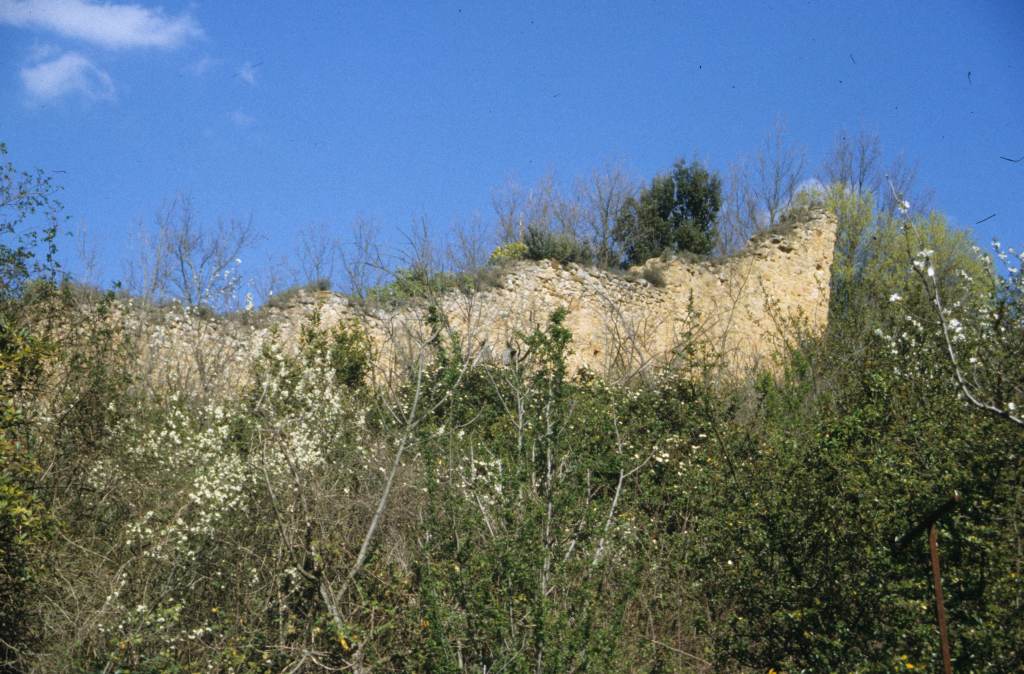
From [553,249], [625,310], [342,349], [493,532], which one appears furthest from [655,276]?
[493,532]

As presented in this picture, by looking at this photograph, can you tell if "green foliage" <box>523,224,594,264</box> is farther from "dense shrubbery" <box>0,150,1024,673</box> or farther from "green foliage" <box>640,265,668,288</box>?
"dense shrubbery" <box>0,150,1024,673</box>

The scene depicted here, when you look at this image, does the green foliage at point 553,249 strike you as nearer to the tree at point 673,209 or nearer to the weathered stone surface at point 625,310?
the weathered stone surface at point 625,310

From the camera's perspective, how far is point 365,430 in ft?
28.0

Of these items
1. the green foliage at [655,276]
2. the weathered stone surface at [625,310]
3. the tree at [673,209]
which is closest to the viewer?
the weathered stone surface at [625,310]

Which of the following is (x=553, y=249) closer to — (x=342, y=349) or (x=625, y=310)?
(x=625, y=310)

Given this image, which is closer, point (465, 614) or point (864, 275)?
point (465, 614)

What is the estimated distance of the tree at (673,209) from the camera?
2311cm

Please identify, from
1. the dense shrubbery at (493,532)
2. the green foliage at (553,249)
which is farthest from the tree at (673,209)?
the dense shrubbery at (493,532)

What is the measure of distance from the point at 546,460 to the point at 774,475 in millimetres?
1710

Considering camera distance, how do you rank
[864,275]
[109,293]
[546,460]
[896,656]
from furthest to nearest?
[864,275], [109,293], [546,460], [896,656]

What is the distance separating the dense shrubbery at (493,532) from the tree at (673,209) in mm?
14290

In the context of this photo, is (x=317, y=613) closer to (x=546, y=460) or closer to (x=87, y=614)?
(x=87, y=614)

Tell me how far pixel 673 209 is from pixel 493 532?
18.6m

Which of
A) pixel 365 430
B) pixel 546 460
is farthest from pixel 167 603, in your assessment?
pixel 546 460
